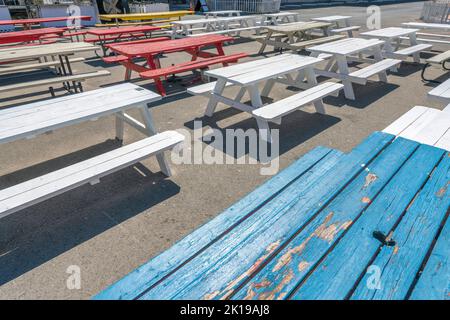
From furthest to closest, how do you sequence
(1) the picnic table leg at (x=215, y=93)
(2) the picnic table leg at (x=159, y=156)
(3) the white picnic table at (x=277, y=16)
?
(3) the white picnic table at (x=277, y=16) < (1) the picnic table leg at (x=215, y=93) < (2) the picnic table leg at (x=159, y=156)

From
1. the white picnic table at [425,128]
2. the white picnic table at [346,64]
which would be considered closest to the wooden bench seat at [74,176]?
the white picnic table at [425,128]

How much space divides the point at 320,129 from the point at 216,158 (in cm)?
170

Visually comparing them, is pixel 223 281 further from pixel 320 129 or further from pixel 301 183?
pixel 320 129

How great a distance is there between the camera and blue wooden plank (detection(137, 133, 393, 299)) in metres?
1.34

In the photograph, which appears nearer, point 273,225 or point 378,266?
point 378,266

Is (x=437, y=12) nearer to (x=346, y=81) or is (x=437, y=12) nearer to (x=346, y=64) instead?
(x=346, y=64)

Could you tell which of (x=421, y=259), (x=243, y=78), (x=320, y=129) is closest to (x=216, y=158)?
(x=243, y=78)

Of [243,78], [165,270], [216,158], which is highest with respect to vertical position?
[243,78]

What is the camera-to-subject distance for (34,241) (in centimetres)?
247

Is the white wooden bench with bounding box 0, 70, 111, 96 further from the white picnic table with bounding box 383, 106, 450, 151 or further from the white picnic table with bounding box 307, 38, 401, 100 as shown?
the white picnic table with bounding box 383, 106, 450, 151

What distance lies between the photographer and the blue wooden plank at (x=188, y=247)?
4.44 feet

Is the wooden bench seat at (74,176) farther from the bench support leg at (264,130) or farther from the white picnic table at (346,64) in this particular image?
the white picnic table at (346,64)

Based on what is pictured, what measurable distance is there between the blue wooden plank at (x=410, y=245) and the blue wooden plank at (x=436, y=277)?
0.11ft

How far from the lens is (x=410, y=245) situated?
4.91 ft
